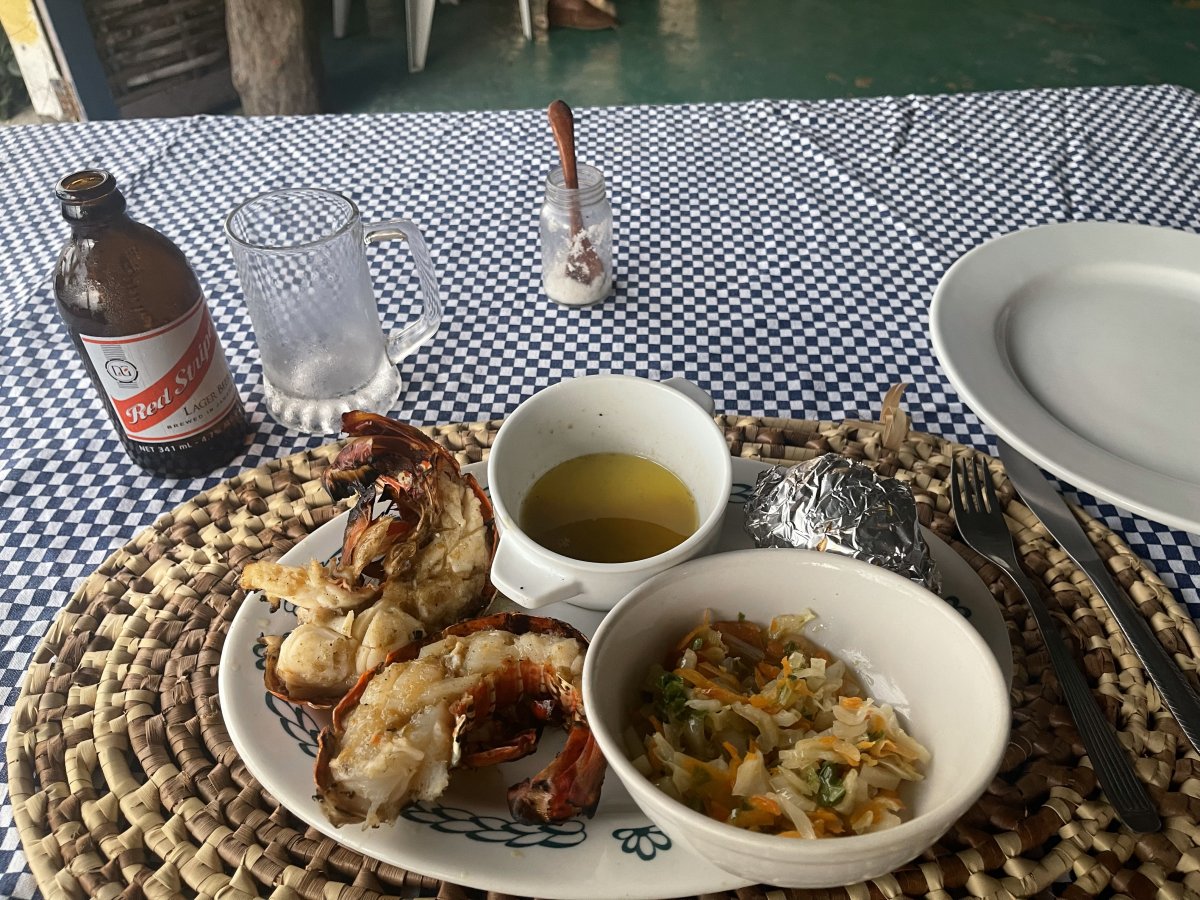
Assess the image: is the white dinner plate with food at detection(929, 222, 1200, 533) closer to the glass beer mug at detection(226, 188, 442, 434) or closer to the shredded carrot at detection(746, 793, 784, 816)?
the shredded carrot at detection(746, 793, 784, 816)

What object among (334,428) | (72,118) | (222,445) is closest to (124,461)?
(222,445)

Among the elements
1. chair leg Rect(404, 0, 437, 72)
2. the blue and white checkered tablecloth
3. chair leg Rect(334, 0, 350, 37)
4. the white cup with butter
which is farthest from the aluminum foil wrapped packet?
chair leg Rect(334, 0, 350, 37)

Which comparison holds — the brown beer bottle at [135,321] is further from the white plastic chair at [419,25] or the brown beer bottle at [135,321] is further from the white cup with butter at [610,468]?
the white plastic chair at [419,25]

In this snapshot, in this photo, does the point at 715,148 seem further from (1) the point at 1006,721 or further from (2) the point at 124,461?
(1) the point at 1006,721

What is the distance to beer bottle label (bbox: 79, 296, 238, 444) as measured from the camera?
0.82m

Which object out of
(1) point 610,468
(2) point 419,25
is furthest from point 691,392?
(2) point 419,25

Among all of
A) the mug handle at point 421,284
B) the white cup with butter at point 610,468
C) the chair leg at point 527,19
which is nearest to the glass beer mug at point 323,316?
the mug handle at point 421,284

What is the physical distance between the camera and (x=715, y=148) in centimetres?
156

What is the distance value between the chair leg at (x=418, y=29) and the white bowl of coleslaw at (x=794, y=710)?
3.45 metres

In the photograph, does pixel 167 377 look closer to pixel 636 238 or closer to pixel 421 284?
pixel 421 284

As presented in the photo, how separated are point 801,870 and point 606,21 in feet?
13.4

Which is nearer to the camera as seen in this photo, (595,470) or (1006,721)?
(1006,721)

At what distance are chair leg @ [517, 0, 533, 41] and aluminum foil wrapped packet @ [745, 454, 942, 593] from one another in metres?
3.58

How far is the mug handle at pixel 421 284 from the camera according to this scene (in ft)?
3.30
